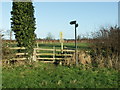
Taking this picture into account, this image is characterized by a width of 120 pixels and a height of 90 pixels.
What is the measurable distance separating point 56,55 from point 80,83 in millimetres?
8512

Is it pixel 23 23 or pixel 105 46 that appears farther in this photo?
pixel 23 23

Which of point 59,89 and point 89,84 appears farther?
point 89,84

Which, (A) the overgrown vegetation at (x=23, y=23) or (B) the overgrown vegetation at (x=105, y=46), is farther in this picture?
(A) the overgrown vegetation at (x=23, y=23)

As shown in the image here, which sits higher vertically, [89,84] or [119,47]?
[119,47]

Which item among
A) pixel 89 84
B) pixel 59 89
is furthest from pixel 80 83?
pixel 59 89

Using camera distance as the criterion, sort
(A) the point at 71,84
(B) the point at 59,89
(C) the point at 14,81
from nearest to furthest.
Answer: (B) the point at 59,89
(A) the point at 71,84
(C) the point at 14,81

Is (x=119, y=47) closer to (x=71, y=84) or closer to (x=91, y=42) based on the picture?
(x=91, y=42)

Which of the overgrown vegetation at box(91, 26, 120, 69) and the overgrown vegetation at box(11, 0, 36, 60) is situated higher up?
the overgrown vegetation at box(11, 0, 36, 60)

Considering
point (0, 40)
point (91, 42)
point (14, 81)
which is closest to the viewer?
point (14, 81)

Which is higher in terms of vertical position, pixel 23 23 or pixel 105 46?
pixel 23 23

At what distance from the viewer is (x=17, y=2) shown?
16.2 metres

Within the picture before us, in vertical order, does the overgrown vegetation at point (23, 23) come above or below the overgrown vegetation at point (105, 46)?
above

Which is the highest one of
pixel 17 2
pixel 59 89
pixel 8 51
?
pixel 17 2

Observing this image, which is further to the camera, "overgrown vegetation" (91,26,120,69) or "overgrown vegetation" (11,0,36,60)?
"overgrown vegetation" (11,0,36,60)
